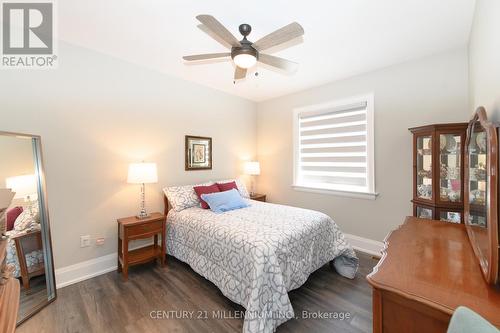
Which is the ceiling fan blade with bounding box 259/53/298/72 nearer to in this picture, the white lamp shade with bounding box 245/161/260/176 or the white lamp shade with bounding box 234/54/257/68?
the white lamp shade with bounding box 234/54/257/68

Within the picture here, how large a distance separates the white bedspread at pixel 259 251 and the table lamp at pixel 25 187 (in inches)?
53.0

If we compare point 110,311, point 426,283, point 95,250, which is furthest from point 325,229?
point 95,250

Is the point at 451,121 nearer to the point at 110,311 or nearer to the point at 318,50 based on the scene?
the point at 318,50

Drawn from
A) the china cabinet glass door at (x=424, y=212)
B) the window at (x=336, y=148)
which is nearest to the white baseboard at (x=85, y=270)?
the china cabinet glass door at (x=424, y=212)

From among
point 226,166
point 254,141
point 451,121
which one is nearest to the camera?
point 451,121

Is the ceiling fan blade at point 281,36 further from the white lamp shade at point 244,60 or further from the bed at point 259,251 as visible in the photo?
the bed at point 259,251

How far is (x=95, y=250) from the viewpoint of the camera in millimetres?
2545

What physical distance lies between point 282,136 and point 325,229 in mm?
2105

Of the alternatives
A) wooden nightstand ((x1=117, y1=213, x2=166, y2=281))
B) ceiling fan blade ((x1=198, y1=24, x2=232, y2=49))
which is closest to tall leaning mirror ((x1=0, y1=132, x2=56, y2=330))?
wooden nightstand ((x1=117, y1=213, x2=166, y2=281))

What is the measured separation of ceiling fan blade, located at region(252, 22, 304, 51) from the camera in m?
1.47

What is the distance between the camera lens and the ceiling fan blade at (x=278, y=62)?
6.20ft

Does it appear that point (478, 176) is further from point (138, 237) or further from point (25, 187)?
point (25, 187)

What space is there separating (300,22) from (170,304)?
9.49 feet

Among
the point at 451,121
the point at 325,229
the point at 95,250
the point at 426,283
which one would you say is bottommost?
the point at 95,250
